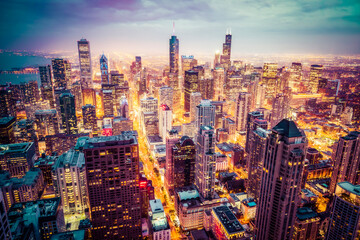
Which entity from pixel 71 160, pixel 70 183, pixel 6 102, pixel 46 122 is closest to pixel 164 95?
pixel 46 122

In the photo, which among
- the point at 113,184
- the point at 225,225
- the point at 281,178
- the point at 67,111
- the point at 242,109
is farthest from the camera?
the point at 242,109

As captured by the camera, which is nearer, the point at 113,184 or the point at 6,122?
the point at 113,184

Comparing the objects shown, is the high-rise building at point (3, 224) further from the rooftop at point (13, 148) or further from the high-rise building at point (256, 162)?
the rooftop at point (13, 148)

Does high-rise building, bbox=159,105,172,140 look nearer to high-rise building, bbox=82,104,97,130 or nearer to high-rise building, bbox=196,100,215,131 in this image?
high-rise building, bbox=196,100,215,131

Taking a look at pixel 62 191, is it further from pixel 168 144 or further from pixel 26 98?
pixel 26 98

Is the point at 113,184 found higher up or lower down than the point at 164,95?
higher up

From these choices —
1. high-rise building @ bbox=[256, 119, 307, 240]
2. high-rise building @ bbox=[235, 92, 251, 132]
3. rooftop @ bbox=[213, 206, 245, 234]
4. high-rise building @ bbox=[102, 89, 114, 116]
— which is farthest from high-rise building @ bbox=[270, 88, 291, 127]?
high-rise building @ bbox=[102, 89, 114, 116]

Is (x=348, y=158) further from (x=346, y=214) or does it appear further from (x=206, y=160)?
(x=206, y=160)

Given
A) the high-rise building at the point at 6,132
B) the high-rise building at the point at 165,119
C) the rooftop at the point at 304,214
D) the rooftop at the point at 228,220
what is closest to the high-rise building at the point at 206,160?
the rooftop at the point at 228,220
